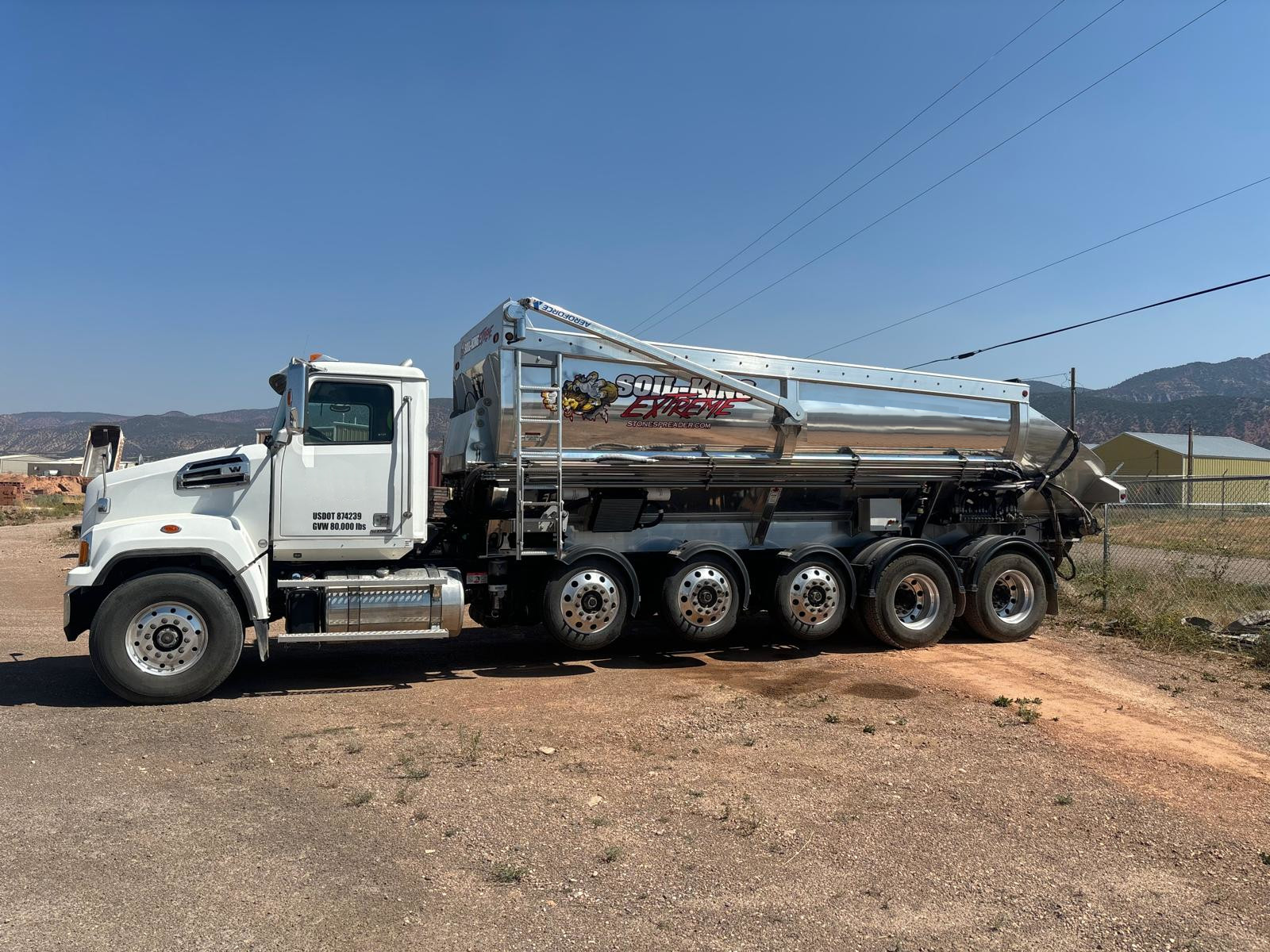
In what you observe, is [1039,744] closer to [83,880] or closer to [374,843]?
[374,843]

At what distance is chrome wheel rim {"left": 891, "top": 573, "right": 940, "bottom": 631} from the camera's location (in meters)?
10.4

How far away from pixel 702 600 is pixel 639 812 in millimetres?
4349

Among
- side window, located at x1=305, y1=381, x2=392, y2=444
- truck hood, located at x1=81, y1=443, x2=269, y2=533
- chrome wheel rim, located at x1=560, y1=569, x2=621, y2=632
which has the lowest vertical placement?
chrome wheel rim, located at x1=560, y1=569, x2=621, y2=632

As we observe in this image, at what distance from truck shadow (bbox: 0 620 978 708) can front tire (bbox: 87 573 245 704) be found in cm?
41

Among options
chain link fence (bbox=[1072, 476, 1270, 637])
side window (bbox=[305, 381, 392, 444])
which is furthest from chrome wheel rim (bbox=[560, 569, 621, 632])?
chain link fence (bbox=[1072, 476, 1270, 637])

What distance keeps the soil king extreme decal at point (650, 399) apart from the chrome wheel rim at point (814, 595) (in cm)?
204

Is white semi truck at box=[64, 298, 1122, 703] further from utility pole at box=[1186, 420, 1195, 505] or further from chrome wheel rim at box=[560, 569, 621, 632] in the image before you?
utility pole at box=[1186, 420, 1195, 505]

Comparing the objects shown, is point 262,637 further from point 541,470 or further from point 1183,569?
point 1183,569

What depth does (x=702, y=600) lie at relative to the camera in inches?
370

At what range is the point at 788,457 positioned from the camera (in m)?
9.94

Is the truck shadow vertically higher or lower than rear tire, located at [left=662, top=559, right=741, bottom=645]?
lower

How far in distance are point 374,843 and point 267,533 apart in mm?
4207

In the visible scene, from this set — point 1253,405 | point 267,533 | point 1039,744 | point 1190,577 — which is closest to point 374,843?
point 267,533

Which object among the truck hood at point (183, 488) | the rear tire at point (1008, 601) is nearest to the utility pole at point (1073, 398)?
the rear tire at point (1008, 601)
